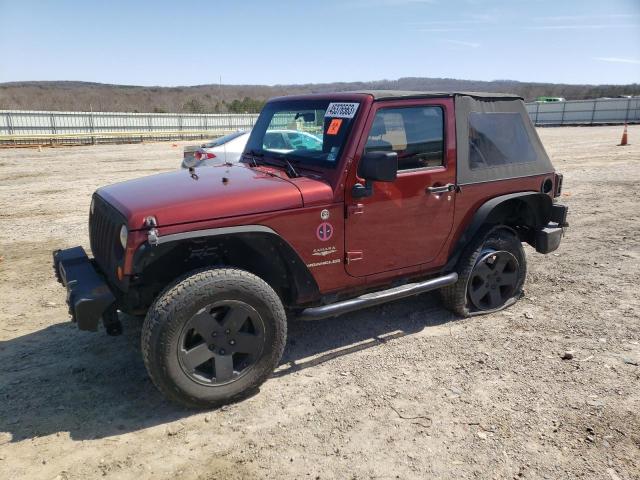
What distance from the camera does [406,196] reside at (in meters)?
3.91

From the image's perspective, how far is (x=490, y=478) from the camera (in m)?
2.71

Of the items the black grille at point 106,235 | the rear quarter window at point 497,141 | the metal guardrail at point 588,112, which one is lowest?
the black grille at point 106,235

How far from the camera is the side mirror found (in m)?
3.39

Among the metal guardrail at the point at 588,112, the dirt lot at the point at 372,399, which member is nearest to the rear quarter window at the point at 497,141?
the dirt lot at the point at 372,399

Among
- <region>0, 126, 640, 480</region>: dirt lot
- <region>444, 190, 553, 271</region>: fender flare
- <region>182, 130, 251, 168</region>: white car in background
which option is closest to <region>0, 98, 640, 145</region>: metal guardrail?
<region>182, 130, 251, 168</region>: white car in background

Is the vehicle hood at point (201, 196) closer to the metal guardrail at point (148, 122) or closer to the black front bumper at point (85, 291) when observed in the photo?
the black front bumper at point (85, 291)

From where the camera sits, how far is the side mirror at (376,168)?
3.39m

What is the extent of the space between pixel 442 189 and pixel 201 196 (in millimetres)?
1965

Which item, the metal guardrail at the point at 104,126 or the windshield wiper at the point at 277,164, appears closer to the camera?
the windshield wiper at the point at 277,164

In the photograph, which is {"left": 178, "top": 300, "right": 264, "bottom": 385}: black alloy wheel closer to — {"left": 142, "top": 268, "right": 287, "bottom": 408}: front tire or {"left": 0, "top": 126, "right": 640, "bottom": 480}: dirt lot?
{"left": 142, "top": 268, "right": 287, "bottom": 408}: front tire

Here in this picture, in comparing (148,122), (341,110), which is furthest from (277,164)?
(148,122)

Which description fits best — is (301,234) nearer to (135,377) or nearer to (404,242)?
(404,242)

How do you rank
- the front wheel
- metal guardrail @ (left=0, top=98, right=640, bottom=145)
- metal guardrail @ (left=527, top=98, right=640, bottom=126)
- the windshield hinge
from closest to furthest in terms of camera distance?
the windshield hinge, the front wheel, metal guardrail @ (left=0, top=98, right=640, bottom=145), metal guardrail @ (left=527, top=98, right=640, bottom=126)

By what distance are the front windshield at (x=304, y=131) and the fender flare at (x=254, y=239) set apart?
0.73m
